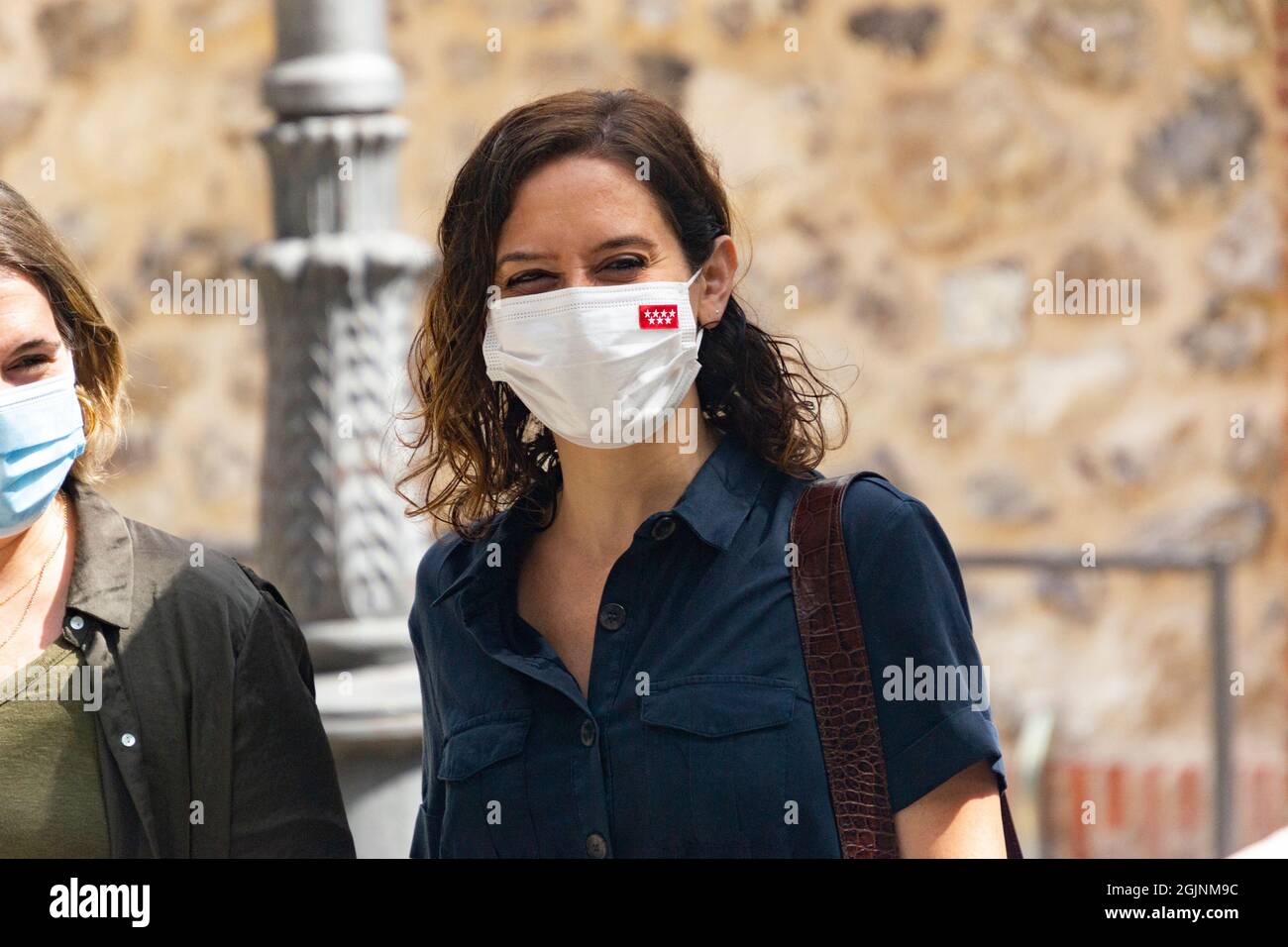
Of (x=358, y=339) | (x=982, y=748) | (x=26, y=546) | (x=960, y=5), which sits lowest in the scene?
(x=982, y=748)

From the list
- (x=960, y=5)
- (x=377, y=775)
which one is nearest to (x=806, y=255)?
(x=960, y=5)

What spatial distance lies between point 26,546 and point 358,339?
0.95 m

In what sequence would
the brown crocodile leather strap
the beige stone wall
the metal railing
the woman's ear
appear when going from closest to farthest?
the brown crocodile leather strap < the woman's ear < the metal railing < the beige stone wall

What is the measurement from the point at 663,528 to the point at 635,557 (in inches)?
1.9

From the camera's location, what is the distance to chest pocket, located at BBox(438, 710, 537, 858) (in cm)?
209

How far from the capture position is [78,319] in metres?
2.27

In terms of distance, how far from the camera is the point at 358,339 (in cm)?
311

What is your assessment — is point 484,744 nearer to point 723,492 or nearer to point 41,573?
point 723,492

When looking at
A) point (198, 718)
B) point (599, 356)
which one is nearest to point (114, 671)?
point (198, 718)

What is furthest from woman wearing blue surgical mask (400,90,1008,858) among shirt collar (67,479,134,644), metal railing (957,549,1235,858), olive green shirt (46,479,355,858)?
metal railing (957,549,1235,858)

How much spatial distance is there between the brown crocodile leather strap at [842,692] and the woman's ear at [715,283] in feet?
1.17

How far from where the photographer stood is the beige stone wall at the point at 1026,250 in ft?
15.5

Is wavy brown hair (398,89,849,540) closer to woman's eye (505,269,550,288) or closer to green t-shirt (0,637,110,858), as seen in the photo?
woman's eye (505,269,550,288)
